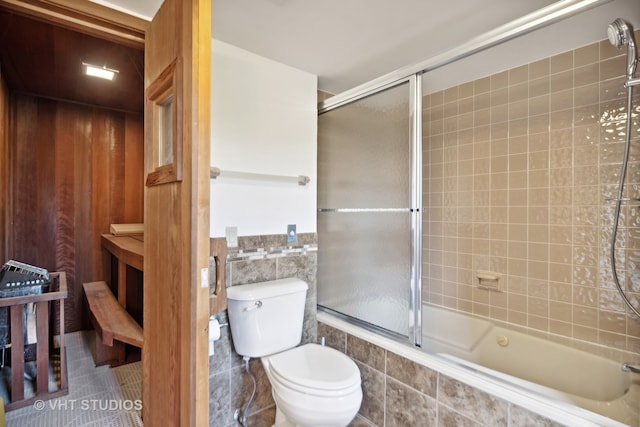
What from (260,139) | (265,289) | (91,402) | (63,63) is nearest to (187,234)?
(265,289)

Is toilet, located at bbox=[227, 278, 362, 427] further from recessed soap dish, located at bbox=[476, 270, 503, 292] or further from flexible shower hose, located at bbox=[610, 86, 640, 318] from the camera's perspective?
flexible shower hose, located at bbox=[610, 86, 640, 318]

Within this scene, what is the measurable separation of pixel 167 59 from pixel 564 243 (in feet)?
7.90

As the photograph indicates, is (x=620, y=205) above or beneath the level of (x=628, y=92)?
beneath

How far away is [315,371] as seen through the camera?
1654mm

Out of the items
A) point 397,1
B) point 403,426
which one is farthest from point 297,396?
point 397,1

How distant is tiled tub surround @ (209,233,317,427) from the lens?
1.75m

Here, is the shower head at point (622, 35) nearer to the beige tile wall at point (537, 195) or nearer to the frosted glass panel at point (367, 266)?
the beige tile wall at point (537, 195)

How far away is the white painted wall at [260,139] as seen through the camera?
182 cm

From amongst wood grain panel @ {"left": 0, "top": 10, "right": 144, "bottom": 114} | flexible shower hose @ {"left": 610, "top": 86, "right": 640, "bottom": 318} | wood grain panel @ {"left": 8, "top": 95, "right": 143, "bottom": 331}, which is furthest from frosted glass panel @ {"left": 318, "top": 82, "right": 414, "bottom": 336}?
wood grain panel @ {"left": 8, "top": 95, "right": 143, "bottom": 331}

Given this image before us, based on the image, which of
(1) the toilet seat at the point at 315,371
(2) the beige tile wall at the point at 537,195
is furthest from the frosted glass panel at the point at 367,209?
(2) the beige tile wall at the point at 537,195

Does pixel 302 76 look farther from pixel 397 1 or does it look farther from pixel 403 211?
pixel 403 211

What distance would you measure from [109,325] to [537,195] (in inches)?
114

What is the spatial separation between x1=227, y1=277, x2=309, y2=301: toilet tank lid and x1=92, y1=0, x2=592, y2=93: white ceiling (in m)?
1.41

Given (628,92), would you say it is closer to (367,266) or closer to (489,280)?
(489,280)
